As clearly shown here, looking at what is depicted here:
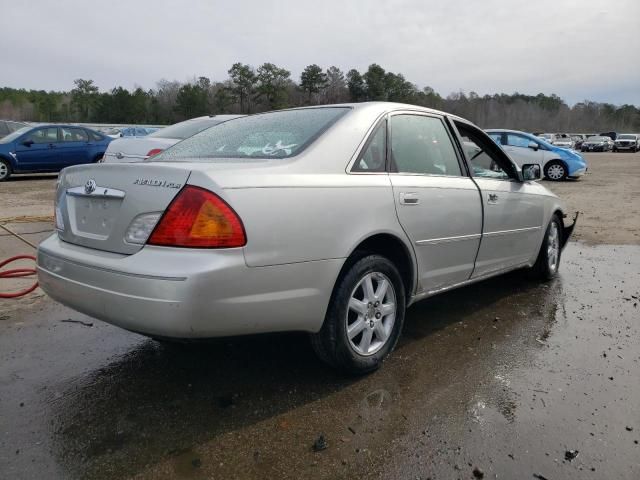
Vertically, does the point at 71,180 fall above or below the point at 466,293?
above

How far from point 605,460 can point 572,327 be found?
68.0 inches

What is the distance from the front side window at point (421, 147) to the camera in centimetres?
313

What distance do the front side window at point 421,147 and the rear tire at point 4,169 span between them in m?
13.3

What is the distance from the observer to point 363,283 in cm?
277

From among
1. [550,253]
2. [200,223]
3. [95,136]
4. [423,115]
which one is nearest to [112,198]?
[200,223]

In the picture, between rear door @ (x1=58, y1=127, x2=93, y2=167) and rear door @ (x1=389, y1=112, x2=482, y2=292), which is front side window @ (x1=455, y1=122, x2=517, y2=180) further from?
rear door @ (x1=58, y1=127, x2=93, y2=167)

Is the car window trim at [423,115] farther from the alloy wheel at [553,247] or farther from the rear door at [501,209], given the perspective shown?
the alloy wheel at [553,247]

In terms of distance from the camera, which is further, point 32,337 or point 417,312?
point 417,312

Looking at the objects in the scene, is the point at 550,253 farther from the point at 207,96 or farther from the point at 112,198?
the point at 207,96

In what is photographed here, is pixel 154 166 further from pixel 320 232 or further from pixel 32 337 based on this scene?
pixel 32 337

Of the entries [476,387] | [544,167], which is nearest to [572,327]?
[476,387]

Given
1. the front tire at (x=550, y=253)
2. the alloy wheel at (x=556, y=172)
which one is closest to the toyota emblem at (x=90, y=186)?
the front tire at (x=550, y=253)

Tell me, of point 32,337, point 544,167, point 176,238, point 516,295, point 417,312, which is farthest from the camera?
point 544,167

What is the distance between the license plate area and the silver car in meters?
0.01
